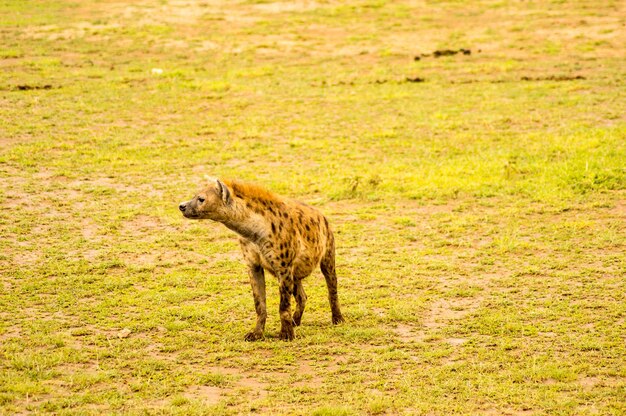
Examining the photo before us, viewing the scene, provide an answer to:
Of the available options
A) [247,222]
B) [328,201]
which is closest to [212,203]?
[247,222]

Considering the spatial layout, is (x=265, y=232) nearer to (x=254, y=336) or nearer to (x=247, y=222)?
(x=247, y=222)

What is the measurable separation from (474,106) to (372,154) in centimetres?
259

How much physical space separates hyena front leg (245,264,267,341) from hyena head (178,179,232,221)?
0.49 meters

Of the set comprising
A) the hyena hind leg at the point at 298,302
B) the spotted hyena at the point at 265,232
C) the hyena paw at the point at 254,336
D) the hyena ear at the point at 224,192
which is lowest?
the hyena paw at the point at 254,336

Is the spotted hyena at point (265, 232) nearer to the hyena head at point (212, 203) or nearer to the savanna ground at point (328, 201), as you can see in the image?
the hyena head at point (212, 203)

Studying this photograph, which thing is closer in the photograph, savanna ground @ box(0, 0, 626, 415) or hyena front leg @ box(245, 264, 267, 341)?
savanna ground @ box(0, 0, 626, 415)

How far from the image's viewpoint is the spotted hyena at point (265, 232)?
6.72 metres

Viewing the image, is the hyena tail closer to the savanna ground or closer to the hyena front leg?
the savanna ground

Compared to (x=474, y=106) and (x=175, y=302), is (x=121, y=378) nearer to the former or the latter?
(x=175, y=302)

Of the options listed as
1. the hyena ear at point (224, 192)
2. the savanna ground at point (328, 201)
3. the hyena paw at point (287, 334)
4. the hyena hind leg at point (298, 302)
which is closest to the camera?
the savanna ground at point (328, 201)

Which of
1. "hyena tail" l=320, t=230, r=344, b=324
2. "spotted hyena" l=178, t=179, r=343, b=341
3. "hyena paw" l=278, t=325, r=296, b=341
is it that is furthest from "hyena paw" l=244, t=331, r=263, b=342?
"hyena tail" l=320, t=230, r=344, b=324

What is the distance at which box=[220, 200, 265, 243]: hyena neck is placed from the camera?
265 inches

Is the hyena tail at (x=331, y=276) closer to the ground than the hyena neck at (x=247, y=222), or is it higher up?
closer to the ground

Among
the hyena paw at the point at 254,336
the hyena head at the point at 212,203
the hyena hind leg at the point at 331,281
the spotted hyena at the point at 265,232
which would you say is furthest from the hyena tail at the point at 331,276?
the hyena head at the point at 212,203
